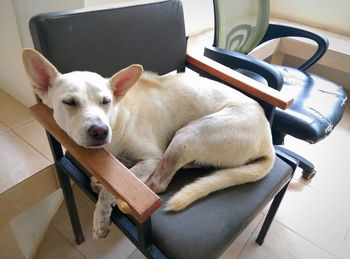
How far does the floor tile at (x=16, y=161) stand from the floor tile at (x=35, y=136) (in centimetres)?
2

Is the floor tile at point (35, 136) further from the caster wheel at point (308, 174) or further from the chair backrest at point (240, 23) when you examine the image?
the caster wheel at point (308, 174)

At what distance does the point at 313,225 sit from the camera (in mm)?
1574

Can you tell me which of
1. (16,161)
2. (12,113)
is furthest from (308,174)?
(12,113)

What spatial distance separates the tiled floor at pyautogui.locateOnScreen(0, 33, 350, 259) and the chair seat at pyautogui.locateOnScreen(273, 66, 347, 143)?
0.49 metres

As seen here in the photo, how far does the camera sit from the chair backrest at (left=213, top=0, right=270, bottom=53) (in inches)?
59.8

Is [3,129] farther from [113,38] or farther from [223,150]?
[223,150]

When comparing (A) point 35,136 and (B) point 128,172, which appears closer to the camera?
(B) point 128,172

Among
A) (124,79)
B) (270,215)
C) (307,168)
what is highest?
(124,79)

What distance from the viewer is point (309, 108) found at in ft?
4.93

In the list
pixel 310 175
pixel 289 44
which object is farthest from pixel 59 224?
pixel 289 44

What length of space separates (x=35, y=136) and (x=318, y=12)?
2.64 meters

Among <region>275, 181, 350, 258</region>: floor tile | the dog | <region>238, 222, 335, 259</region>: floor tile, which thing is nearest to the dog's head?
the dog

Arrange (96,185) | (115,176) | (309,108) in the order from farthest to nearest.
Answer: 1. (309,108)
2. (96,185)
3. (115,176)

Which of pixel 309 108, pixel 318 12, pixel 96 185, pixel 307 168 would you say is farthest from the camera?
pixel 318 12
